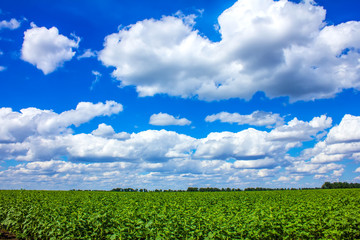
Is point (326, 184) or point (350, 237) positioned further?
point (326, 184)

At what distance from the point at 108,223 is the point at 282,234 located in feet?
23.6

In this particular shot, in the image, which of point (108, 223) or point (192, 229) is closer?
point (192, 229)

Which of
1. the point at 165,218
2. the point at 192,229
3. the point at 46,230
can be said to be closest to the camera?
the point at 192,229

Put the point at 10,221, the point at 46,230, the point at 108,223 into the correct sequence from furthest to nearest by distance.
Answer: the point at 10,221
the point at 46,230
the point at 108,223

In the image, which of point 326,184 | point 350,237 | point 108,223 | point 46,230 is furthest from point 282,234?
point 326,184

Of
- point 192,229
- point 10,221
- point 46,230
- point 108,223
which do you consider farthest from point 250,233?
point 10,221

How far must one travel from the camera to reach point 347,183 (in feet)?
418

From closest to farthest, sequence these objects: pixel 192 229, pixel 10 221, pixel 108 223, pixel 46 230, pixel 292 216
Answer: pixel 192 229 → pixel 108 223 → pixel 292 216 → pixel 46 230 → pixel 10 221

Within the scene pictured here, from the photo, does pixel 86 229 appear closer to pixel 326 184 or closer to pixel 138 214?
pixel 138 214

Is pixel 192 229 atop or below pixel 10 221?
atop

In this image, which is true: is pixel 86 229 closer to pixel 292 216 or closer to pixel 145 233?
pixel 145 233

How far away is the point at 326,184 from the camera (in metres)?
130

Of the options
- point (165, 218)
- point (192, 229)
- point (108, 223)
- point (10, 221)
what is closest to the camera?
point (192, 229)

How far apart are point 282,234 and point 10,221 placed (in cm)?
1782
